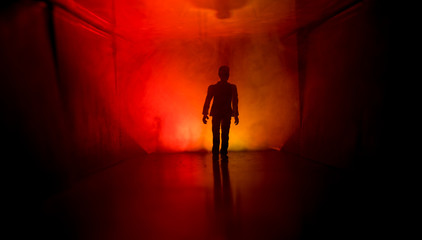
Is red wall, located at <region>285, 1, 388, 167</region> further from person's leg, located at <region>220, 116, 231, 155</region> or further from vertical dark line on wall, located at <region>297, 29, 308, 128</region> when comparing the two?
person's leg, located at <region>220, 116, 231, 155</region>

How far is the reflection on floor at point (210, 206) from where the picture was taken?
204 cm

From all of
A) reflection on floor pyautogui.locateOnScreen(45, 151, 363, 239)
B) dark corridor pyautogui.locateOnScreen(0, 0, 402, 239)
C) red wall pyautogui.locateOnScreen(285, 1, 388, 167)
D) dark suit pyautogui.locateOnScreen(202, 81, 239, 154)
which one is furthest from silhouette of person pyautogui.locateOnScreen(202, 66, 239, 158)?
reflection on floor pyautogui.locateOnScreen(45, 151, 363, 239)

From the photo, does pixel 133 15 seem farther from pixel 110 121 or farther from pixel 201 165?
pixel 201 165

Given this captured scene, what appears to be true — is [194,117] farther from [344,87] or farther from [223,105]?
[344,87]

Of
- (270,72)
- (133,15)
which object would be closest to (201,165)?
(133,15)

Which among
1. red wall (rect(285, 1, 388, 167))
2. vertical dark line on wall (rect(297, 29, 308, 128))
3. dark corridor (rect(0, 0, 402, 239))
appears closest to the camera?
dark corridor (rect(0, 0, 402, 239))

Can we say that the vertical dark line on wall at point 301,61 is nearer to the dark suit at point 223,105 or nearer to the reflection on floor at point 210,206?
the dark suit at point 223,105

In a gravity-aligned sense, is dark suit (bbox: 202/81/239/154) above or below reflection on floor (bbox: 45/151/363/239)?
above

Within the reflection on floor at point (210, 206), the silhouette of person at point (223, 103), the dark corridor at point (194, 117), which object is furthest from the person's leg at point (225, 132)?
the reflection on floor at point (210, 206)

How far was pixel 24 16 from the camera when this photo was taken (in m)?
3.35

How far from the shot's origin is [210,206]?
2650mm

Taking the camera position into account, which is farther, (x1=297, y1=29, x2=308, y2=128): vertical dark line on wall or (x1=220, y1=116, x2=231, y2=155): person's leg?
(x1=297, y1=29, x2=308, y2=128): vertical dark line on wall

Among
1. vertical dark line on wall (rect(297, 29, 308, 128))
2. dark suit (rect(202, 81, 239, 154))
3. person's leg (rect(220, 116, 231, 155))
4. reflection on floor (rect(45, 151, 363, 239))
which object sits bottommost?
reflection on floor (rect(45, 151, 363, 239))

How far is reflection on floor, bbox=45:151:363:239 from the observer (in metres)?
2.04
